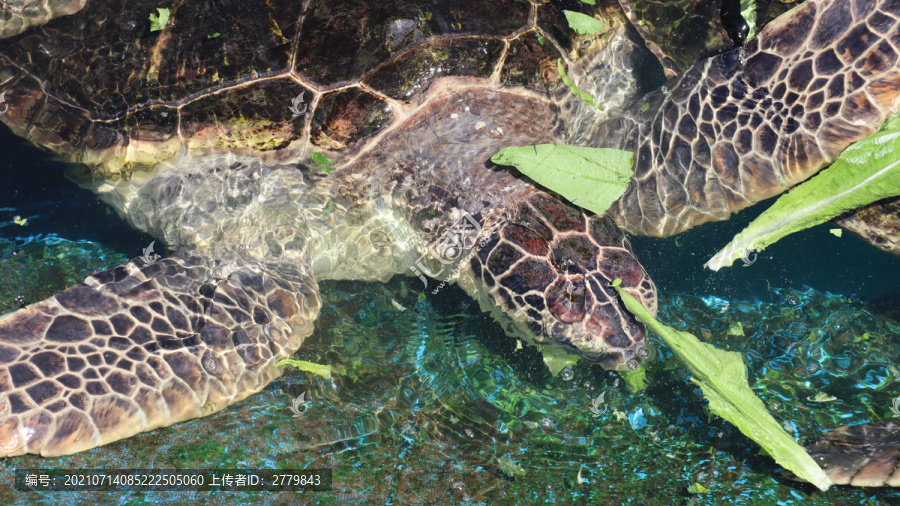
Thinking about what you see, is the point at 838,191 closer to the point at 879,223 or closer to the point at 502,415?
the point at 879,223

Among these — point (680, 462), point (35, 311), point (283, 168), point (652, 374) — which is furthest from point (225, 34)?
point (680, 462)

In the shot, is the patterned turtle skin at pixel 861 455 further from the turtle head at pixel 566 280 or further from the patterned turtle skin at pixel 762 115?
the patterned turtle skin at pixel 762 115

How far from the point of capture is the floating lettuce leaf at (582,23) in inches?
148

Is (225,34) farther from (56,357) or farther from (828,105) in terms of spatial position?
(828,105)

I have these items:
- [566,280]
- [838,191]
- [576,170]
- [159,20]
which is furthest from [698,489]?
[159,20]

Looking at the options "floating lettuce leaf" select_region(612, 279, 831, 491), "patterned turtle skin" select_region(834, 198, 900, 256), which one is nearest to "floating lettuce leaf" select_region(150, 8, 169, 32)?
"floating lettuce leaf" select_region(612, 279, 831, 491)

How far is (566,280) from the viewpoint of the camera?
2857mm

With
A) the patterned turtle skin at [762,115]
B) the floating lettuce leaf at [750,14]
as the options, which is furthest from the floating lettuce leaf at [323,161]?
the floating lettuce leaf at [750,14]

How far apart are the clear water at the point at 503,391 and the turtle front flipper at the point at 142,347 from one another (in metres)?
0.11

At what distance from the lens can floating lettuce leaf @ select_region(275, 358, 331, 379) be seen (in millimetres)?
3027

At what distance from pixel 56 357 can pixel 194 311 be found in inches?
26.3

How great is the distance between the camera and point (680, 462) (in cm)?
266

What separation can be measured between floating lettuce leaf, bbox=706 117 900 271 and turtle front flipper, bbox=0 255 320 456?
106 inches

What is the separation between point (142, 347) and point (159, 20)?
197 cm
